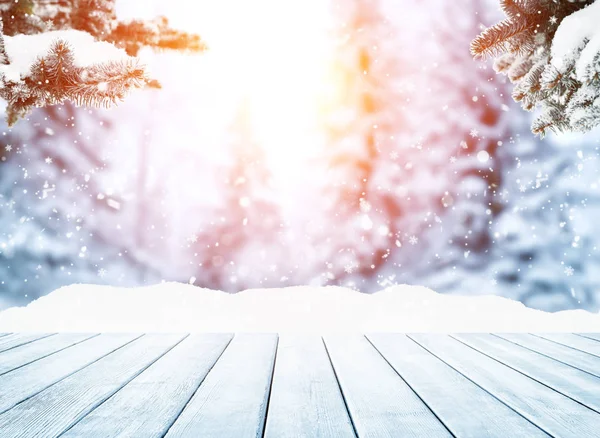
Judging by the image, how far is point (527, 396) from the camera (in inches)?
43.4

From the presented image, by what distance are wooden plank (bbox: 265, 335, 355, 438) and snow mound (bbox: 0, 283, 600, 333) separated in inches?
49.4

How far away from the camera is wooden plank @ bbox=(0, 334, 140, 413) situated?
108 cm

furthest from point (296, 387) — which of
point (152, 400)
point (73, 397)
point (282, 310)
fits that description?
point (282, 310)

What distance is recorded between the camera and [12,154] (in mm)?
Answer: 2791

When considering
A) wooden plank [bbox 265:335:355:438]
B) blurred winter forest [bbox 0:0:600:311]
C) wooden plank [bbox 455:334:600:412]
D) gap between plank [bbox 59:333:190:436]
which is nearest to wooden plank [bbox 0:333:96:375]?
gap between plank [bbox 59:333:190:436]

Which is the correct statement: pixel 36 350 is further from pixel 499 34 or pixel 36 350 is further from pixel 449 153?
pixel 449 153

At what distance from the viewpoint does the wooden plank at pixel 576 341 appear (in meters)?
1.70

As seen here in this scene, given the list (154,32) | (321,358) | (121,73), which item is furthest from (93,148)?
(321,358)

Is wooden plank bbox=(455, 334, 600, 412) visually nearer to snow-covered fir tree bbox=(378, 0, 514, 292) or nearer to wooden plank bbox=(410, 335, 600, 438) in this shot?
wooden plank bbox=(410, 335, 600, 438)

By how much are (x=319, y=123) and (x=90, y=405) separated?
89.2 inches

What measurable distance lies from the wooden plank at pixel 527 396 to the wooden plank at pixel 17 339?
1.44 metres

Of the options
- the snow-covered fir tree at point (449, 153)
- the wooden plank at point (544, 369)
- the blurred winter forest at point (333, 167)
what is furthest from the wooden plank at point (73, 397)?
the snow-covered fir tree at point (449, 153)

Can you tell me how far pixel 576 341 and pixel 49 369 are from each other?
185 centimetres

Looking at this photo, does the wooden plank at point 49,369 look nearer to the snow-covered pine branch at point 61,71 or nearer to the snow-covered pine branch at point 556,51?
the snow-covered pine branch at point 61,71
